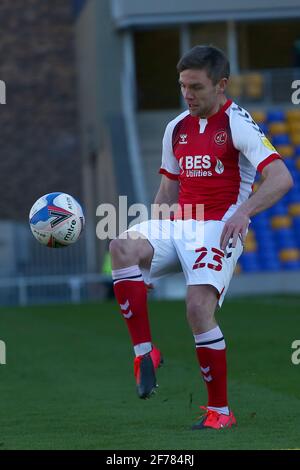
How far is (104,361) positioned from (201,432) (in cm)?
522

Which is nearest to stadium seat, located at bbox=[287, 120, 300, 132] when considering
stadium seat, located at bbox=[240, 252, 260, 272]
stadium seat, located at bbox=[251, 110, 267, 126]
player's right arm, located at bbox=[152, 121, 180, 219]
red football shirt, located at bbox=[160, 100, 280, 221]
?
stadium seat, located at bbox=[251, 110, 267, 126]

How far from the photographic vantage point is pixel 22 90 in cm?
3366

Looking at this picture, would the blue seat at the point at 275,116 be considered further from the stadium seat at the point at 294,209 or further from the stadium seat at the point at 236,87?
the stadium seat at the point at 294,209

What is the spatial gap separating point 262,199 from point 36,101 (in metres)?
27.5

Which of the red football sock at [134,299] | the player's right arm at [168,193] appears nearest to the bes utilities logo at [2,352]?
the player's right arm at [168,193]

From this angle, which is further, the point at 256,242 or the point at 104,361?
the point at 256,242

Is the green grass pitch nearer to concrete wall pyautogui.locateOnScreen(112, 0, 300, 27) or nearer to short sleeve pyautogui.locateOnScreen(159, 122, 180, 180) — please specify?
short sleeve pyautogui.locateOnScreen(159, 122, 180, 180)

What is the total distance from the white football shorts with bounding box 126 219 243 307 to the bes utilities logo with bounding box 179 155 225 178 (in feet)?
0.91

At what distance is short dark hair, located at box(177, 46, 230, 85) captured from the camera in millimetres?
6883

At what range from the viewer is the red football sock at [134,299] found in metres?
6.86

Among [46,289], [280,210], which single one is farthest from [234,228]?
[46,289]

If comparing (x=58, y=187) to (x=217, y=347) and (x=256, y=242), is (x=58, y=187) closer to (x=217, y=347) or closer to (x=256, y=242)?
(x=256, y=242)

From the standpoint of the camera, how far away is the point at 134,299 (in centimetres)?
693

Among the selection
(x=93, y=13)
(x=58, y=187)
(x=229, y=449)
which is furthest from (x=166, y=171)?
(x=58, y=187)
